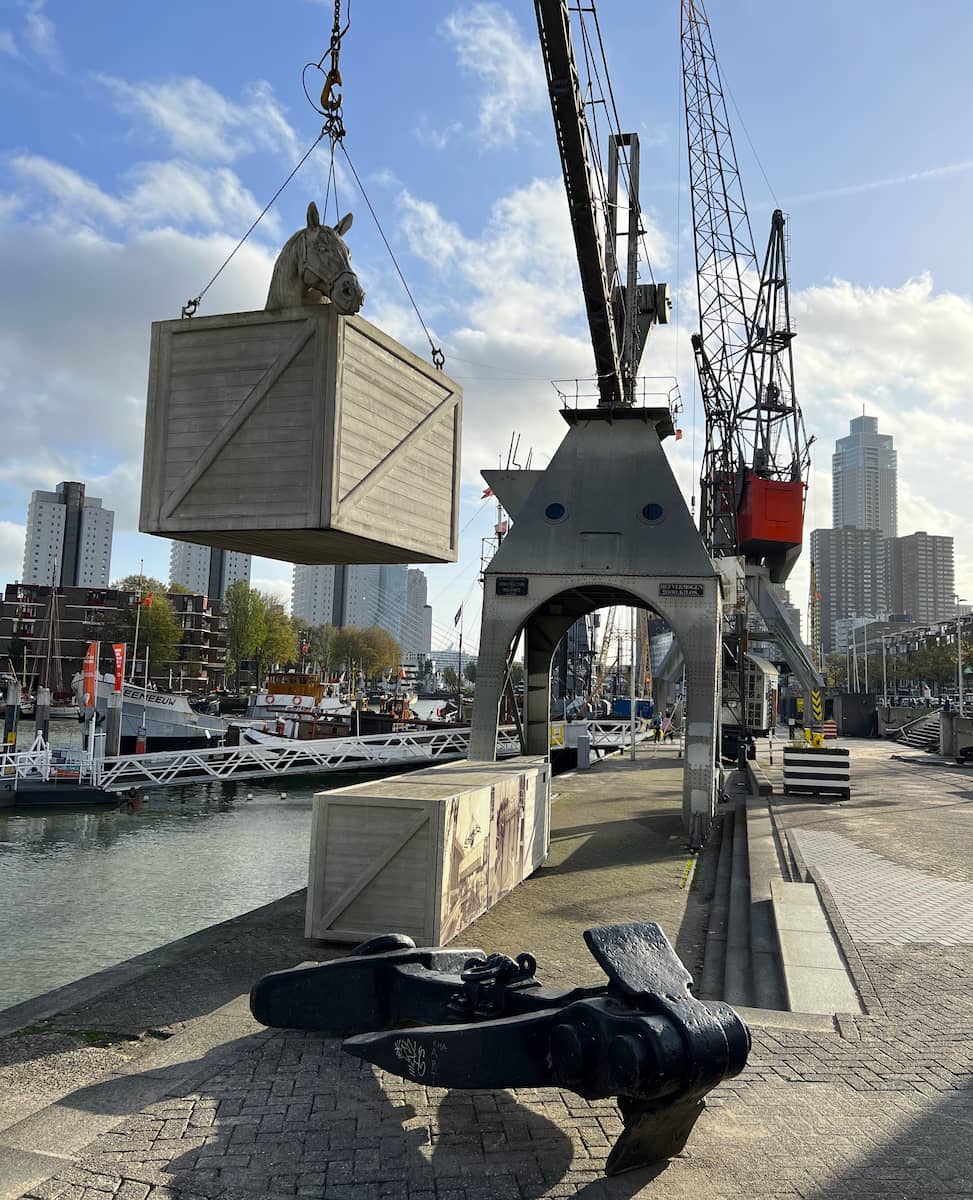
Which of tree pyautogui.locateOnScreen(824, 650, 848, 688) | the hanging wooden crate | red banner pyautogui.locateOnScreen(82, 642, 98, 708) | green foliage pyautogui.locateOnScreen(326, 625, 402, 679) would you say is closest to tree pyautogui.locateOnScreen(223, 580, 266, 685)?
green foliage pyautogui.locateOnScreen(326, 625, 402, 679)

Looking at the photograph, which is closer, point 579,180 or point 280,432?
point 280,432

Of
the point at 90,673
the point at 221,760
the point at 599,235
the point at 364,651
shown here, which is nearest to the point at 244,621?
the point at 364,651

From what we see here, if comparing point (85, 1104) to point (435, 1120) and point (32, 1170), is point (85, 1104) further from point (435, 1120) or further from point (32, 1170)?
point (435, 1120)

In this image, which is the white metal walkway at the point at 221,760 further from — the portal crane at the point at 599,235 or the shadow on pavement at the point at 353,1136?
the shadow on pavement at the point at 353,1136

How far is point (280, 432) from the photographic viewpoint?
825 cm

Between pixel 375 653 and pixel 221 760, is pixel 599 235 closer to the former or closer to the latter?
pixel 221 760

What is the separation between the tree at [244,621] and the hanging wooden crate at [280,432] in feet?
337

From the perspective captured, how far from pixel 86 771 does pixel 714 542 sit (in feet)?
134

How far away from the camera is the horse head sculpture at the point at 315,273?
8.24m

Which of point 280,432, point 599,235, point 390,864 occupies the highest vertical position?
point 599,235

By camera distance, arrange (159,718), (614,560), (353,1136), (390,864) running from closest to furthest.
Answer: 1. (353,1136)
2. (390,864)
3. (614,560)
4. (159,718)

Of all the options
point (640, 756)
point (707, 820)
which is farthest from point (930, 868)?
point (640, 756)

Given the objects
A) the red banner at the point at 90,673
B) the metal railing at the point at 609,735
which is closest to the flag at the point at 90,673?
the red banner at the point at 90,673

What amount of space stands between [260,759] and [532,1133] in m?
36.2
